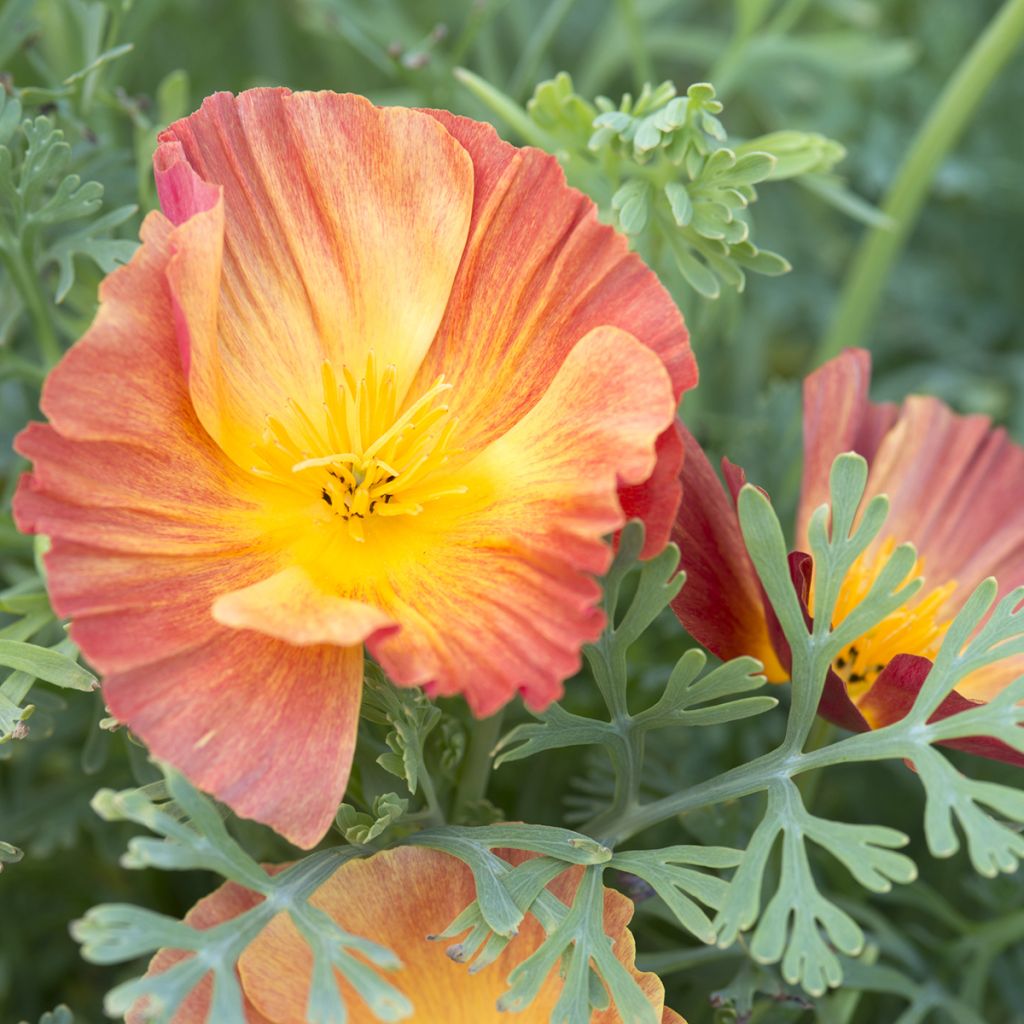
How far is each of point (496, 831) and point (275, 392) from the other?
0.27 meters

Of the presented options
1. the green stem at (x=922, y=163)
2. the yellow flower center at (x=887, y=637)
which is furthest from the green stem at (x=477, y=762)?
the green stem at (x=922, y=163)

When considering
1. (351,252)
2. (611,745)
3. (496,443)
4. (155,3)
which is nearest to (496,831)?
(611,745)

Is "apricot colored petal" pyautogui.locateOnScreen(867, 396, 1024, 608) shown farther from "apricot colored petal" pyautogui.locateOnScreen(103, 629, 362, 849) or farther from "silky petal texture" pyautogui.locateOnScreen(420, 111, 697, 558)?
"apricot colored petal" pyautogui.locateOnScreen(103, 629, 362, 849)

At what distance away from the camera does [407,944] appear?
0.68 meters

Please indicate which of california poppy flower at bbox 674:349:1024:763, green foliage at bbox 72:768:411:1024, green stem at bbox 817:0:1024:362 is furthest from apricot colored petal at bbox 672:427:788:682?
green stem at bbox 817:0:1024:362

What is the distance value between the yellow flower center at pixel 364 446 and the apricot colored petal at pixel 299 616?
122 millimetres

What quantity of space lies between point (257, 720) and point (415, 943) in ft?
0.56

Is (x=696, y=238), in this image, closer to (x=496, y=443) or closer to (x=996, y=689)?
(x=496, y=443)

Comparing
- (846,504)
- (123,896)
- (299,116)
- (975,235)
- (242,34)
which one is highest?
(299,116)

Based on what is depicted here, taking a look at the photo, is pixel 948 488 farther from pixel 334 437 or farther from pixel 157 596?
pixel 157 596

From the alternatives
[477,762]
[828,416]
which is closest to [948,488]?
[828,416]

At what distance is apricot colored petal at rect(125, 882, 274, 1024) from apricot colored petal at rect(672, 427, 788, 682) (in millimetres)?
251

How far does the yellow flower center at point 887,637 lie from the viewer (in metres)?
0.81

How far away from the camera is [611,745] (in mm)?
705
